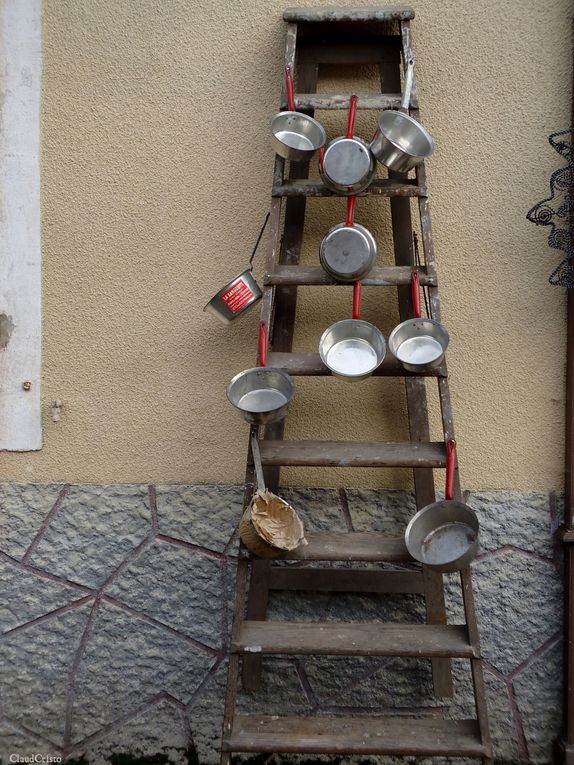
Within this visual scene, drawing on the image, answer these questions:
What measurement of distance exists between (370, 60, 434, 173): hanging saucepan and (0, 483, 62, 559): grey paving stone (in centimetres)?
165

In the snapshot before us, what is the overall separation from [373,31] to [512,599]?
6.76ft

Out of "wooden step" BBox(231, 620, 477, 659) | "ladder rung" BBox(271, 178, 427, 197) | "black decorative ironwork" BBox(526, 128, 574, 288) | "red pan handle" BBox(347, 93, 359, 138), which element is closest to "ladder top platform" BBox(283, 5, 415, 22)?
"red pan handle" BBox(347, 93, 359, 138)

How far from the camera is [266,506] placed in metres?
2.25

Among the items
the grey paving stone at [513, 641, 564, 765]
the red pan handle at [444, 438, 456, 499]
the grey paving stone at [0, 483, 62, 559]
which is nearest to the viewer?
the red pan handle at [444, 438, 456, 499]

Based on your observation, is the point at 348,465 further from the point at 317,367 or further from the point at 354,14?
the point at 354,14

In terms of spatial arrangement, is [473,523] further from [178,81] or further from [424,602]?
[178,81]

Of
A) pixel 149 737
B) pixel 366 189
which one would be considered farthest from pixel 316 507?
pixel 366 189

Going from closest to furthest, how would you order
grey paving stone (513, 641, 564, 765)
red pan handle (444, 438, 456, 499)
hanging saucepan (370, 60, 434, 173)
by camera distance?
red pan handle (444, 438, 456, 499) < hanging saucepan (370, 60, 434, 173) < grey paving stone (513, 641, 564, 765)

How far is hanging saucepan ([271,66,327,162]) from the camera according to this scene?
2.41 metres

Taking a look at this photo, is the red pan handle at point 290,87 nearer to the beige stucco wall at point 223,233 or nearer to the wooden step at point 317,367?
the beige stucco wall at point 223,233

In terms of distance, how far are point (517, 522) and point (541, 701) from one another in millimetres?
631

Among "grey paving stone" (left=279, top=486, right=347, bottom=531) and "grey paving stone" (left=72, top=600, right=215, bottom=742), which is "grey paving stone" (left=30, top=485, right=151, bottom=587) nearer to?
"grey paving stone" (left=72, top=600, right=215, bottom=742)

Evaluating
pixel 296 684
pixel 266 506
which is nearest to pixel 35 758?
pixel 296 684

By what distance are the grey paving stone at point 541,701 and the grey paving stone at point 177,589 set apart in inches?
43.3
